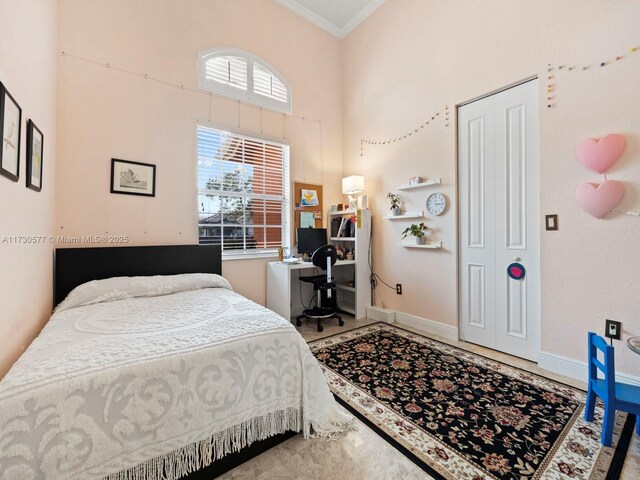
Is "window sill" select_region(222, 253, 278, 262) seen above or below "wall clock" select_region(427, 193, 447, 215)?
below

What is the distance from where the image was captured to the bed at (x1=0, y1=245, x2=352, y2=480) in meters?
0.91

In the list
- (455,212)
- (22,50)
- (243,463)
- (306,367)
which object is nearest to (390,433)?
(306,367)

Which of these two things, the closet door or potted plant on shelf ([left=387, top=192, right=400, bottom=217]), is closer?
the closet door

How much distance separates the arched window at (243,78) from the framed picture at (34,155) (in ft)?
5.57

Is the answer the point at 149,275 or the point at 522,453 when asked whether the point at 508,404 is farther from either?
the point at 149,275

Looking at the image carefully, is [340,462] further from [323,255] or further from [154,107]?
[154,107]

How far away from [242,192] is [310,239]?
41.1 inches

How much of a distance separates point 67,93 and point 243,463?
3180 millimetres

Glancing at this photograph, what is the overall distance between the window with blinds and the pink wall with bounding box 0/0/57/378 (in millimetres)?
1233

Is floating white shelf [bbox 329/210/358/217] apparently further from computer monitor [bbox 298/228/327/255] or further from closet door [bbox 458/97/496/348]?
closet door [bbox 458/97/496/348]

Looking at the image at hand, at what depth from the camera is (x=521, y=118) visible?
2.42 meters

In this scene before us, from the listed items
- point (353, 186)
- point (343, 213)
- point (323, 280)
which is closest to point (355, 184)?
point (353, 186)

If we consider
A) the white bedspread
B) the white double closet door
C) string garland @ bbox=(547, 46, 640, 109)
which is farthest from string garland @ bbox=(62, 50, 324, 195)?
string garland @ bbox=(547, 46, 640, 109)

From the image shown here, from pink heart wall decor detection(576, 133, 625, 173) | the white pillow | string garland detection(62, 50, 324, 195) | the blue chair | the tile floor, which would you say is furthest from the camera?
string garland detection(62, 50, 324, 195)
